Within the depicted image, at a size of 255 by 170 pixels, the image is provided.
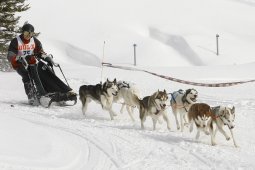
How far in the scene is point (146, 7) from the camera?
42.5 metres

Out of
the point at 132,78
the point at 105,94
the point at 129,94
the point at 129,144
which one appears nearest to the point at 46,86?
the point at 105,94

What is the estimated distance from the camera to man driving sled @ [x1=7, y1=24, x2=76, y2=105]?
12304mm

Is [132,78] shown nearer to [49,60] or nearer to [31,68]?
[49,60]

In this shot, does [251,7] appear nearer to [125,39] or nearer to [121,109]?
[125,39]

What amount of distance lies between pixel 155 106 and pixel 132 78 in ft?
25.8

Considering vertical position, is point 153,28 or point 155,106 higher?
point 153,28

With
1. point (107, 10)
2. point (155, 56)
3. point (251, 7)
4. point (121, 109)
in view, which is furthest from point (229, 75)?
point (251, 7)

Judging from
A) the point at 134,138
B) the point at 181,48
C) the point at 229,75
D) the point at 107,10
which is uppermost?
the point at 107,10

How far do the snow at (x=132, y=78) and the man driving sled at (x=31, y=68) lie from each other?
0.44 m

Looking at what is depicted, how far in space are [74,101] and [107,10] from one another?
29202mm

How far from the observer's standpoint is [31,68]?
12438 millimetres

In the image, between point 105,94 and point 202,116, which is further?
point 105,94

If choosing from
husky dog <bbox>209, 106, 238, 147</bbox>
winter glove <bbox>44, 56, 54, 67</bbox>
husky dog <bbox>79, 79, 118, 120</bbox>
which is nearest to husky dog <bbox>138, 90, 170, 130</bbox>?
husky dog <bbox>79, 79, 118, 120</bbox>

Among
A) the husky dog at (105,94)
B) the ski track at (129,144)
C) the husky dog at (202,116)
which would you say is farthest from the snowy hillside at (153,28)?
the husky dog at (202,116)
